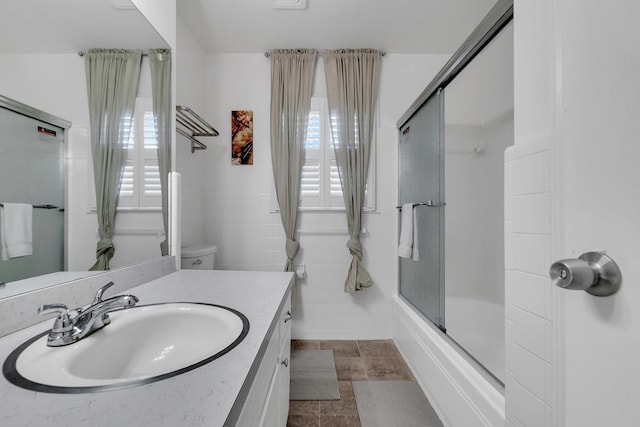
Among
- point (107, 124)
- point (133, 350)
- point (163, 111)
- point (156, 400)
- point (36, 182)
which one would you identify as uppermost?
point (163, 111)

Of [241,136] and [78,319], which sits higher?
[241,136]

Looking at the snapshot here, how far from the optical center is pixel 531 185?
0.65 m

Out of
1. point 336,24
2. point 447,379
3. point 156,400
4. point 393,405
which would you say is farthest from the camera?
Answer: point 336,24

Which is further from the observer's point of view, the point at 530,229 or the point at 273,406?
the point at 273,406

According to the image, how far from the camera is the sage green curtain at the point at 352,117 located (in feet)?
6.51

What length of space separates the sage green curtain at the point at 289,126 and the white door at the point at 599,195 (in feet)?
5.41

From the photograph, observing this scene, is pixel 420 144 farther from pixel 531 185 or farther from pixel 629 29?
pixel 629 29

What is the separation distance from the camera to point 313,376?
1.56 metres

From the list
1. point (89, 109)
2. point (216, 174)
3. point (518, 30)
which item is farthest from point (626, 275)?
point (216, 174)

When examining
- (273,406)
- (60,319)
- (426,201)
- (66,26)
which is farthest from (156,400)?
(426,201)

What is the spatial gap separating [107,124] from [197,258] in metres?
0.95

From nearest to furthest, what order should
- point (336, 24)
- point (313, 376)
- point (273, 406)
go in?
point (273, 406)
point (313, 376)
point (336, 24)

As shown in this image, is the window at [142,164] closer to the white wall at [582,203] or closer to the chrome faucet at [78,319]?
the chrome faucet at [78,319]

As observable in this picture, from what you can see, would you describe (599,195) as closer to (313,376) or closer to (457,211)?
(457,211)
